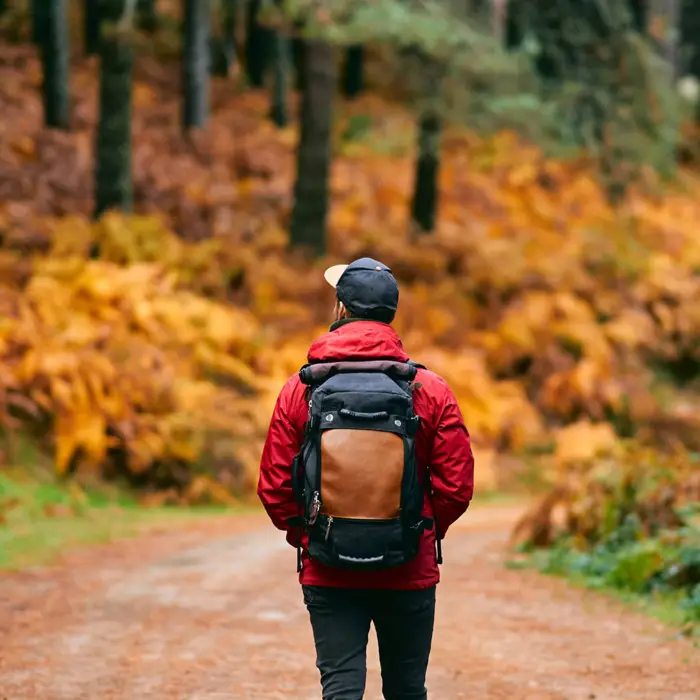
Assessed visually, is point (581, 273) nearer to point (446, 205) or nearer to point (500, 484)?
point (446, 205)

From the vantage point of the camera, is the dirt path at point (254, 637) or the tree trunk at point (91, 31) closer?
the dirt path at point (254, 637)

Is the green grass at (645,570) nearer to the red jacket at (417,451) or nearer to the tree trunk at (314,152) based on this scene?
the red jacket at (417,451)

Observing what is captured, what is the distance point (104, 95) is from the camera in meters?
17.9

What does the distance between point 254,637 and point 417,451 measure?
358 cm

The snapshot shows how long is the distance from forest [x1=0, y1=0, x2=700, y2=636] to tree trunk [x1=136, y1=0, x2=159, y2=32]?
545 centimetres

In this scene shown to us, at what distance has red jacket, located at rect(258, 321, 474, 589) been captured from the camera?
432 cm

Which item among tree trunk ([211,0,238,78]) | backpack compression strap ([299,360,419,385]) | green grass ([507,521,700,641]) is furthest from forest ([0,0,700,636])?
backpack compression strap ([299,360,419,385])

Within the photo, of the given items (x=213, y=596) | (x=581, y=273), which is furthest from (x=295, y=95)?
(x=213, y=596)

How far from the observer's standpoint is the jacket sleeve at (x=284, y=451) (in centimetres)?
436

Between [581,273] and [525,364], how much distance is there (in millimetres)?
2635

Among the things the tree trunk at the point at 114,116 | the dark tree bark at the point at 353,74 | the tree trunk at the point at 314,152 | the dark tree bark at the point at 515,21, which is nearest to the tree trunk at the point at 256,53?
the dark tree bark at the point at 353,74

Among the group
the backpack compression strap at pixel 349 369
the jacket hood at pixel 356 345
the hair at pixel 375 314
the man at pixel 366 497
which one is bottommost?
the man at pixel 366 497

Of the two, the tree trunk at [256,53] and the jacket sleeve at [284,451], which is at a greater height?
the tree trunk at [256,53]

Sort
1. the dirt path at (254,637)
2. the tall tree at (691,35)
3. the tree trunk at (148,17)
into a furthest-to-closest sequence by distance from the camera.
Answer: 1. the tall tree at (691,35)
2. the tree trunk at (148,17)
3. the dirt path at (254,637)
